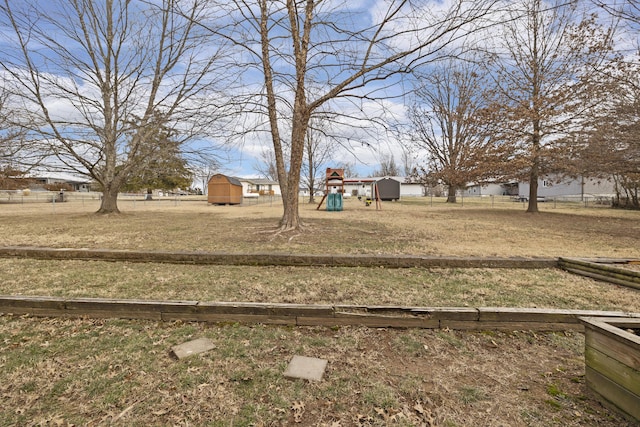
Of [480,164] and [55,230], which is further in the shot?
[480,164]

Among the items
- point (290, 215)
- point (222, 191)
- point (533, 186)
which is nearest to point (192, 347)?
point (290, 215)

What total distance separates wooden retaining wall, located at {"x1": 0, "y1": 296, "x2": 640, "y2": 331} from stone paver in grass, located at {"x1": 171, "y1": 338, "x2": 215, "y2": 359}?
0.39 metres

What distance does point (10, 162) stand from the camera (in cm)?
1170

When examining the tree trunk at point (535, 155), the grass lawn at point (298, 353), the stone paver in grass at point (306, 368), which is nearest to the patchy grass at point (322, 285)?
the grass lawn at point (298, 353)

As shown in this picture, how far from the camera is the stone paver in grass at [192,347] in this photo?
96.2 inches

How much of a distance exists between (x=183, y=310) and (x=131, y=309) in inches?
23.0

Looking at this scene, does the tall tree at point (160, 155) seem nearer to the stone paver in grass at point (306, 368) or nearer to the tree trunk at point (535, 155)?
the stone paver in grass at point (306, 368)

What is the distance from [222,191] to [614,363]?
29523 mm

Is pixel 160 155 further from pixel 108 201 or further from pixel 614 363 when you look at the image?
pixel 614 363

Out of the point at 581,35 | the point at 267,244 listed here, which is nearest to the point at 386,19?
the point at 267,244

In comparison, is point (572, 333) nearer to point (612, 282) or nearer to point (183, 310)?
point (612, 282)

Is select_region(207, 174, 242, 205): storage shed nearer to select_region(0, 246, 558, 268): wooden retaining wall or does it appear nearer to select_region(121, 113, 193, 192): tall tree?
select_region(121, 113, 193, 192): tall tree

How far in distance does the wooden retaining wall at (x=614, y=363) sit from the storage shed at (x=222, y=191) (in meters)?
28.9

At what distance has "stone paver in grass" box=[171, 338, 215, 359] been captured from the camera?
2.44 m
